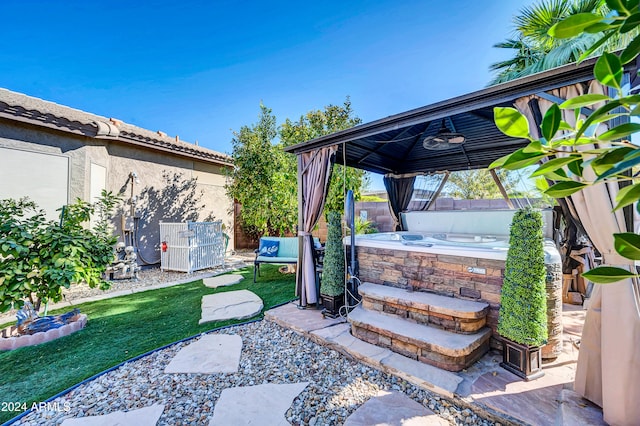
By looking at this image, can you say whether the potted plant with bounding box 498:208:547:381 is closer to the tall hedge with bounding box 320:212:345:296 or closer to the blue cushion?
the tall hedge with bounding box 320:212:345:296

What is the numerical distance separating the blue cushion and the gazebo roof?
287 cm

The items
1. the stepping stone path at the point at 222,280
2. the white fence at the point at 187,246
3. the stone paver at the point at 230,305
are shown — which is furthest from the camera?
the white fence at the point at 187,246

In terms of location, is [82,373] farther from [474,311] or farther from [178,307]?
[474,311]

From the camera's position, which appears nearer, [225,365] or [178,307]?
[225,365]

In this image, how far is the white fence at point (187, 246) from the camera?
7961 mm

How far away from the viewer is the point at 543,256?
9.61 ft

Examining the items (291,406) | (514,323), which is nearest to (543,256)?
(514,323)

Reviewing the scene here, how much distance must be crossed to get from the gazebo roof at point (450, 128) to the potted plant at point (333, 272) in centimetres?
145

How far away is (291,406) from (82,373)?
247 cm

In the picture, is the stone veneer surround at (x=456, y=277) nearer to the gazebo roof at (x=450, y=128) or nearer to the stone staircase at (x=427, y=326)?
the stone staircase at (x=427, y=326)

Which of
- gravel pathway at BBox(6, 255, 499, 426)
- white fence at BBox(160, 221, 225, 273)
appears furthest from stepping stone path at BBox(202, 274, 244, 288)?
gravel pathway at BBox(6, 255, 499, 426)

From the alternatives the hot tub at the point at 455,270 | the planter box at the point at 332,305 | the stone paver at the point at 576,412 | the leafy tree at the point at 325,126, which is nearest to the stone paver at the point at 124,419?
the planter box at the point at 332,305

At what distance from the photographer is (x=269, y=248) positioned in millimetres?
7332

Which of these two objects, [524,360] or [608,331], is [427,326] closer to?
[524,360]
